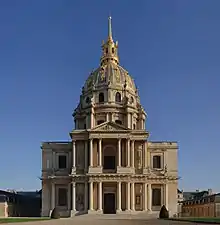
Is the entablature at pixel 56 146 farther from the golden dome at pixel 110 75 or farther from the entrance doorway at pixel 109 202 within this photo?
the golden dome at pixel 110 75

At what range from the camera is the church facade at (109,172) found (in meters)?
83.2

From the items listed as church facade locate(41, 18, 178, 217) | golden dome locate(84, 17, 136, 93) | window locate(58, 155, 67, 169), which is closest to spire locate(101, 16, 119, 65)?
golden dome locate(84, 17, 136, 93)

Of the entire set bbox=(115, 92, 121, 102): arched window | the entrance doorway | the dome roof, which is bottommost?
the entrance doorway

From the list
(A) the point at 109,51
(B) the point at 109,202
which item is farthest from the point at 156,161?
(A) the point at 109,51

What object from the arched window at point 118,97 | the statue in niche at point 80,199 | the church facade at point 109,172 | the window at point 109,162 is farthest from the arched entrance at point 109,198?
the arched window at point 118,97

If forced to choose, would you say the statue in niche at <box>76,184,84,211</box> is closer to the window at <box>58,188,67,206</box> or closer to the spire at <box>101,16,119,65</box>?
the window at <box>58,188,67,206</box>

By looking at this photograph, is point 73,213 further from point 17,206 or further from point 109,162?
point 17,206

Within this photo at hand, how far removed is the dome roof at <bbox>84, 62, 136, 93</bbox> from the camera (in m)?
99.7

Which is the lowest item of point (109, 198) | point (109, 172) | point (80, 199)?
point (80, 199)

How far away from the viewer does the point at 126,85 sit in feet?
327

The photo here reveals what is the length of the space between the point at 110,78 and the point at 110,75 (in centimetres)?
88

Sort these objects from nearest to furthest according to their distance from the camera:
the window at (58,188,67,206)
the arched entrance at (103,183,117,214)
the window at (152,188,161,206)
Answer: the arched entrance at (103,183,117,214) < the window at (152,188,161,206) < the window at (58,188,67,206)

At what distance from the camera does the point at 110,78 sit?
328 feet

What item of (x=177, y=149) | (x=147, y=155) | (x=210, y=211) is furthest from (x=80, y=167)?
(x=210, y=211)
